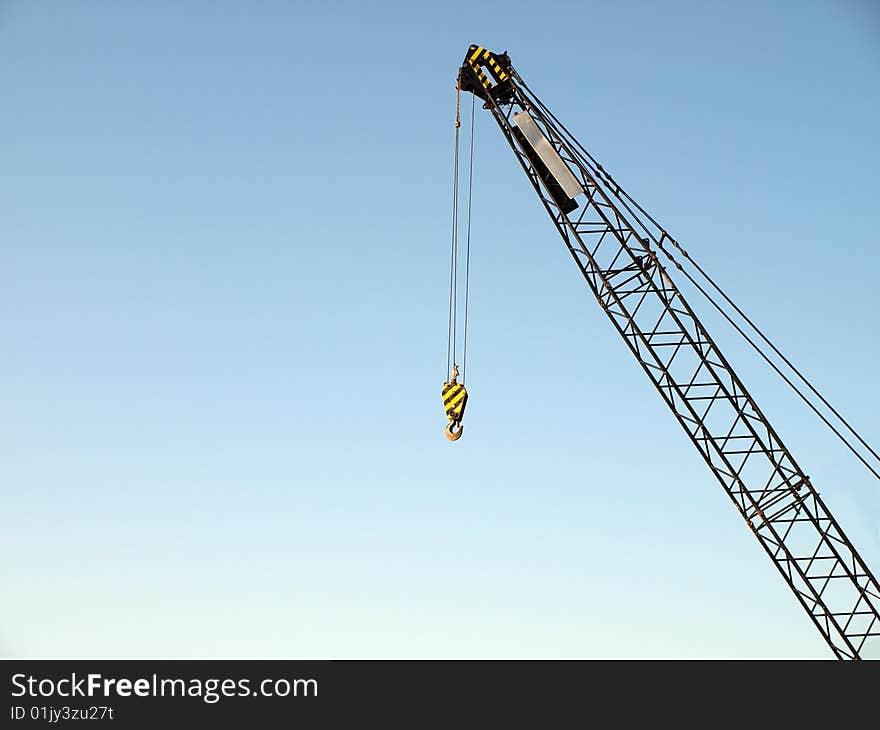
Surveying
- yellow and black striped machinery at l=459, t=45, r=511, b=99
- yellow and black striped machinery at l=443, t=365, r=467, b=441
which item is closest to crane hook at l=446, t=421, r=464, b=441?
yellow and black striped machinery at l=443, t=365, r=467, b=441

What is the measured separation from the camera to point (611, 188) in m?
35.4

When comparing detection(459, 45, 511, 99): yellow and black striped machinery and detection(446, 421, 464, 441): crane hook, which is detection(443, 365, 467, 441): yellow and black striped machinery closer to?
detection(446, 421, 464, 441): crane hook

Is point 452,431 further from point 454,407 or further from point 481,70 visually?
point 481,70

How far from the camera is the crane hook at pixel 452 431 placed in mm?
33781

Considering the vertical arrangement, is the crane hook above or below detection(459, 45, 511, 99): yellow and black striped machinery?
below

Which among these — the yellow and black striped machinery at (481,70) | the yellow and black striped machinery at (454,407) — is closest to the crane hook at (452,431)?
the yellow and black striped machinery at (454,407)

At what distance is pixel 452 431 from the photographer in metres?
33.9

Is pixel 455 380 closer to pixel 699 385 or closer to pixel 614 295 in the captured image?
pixel 614 295

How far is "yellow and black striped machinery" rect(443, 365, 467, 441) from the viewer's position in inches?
1329

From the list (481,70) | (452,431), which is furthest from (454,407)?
(481,70)

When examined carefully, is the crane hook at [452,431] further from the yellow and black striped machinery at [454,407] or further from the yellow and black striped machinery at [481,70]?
the yellow and black striped machinery at [481,70]

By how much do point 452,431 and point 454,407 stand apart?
0.87 metres
